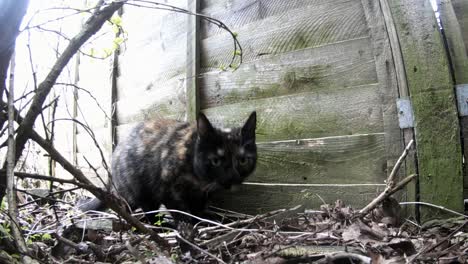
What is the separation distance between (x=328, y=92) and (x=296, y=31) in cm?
59

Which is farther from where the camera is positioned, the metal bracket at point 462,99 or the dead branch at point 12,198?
the metal bracket at point 462,99

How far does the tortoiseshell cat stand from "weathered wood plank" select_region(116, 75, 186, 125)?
0.33 metres

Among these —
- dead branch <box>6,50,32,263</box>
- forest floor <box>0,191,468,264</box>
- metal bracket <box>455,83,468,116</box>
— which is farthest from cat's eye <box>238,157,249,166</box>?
dead branch <box>6,50,32,263</box>

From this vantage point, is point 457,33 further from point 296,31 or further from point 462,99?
point 296,31

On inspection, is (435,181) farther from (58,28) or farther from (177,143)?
(58,28)

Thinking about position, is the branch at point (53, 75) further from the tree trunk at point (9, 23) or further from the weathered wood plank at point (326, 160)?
the weathered wood plank at point (326, 160)

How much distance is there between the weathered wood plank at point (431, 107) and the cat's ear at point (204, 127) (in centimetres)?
154

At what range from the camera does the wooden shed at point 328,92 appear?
2.79m

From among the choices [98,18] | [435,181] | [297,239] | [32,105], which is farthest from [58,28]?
[435,181]

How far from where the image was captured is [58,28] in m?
2.08

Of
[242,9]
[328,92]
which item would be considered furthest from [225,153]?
[242,9]

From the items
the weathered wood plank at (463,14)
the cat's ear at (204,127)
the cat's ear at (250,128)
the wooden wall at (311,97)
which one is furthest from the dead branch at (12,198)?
the weathered wood plank at (463,14)

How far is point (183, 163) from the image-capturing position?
3691 millimetres

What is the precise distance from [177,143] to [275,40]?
4.10 ft
